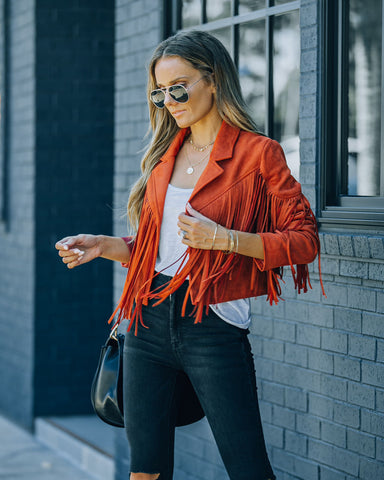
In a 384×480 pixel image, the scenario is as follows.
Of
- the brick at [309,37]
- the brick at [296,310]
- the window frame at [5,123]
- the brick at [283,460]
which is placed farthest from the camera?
the window frame at [5,123]

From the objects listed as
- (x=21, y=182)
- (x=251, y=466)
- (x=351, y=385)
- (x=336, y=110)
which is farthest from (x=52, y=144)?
(x=251, y=466)

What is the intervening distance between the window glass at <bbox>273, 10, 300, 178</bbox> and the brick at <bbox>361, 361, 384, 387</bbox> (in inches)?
40.7

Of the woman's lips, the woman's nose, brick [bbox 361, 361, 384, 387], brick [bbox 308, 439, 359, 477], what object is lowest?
brick [bbox 308, 439, 359, 477]

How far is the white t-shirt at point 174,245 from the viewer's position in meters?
2.86

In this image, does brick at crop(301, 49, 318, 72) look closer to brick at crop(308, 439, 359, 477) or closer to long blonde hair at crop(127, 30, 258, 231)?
long blonde hair at crop(127, 30, 258, 231)

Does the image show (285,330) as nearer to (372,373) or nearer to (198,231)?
(372,373)

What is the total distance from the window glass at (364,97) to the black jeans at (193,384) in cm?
115

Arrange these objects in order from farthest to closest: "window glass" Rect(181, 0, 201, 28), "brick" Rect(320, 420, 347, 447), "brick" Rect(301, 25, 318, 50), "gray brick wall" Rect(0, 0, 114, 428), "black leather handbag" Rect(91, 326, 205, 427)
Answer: "gray brick wall" Rect(0, 0, 114, 428)
"window glass" Rect(181, 0, 201, 28)
"brick" Rect(301, 25, 318, 50)
"brick" Rect(320, 420, 347, 447)
"black leather handbag" Rect(91, 326, 205, 427)

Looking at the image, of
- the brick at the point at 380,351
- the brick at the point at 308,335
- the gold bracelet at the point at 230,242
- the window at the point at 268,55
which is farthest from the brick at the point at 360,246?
the gold bracelet at the point at 230,242

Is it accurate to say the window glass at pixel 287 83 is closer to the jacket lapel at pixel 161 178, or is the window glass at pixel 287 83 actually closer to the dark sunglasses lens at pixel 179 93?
the jacket lapel at pixel 161 178

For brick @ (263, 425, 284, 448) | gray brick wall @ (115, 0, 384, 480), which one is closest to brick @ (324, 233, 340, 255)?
gray brick wall @ (115, 0, 384, 480)

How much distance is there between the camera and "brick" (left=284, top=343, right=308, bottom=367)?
372 centimetres

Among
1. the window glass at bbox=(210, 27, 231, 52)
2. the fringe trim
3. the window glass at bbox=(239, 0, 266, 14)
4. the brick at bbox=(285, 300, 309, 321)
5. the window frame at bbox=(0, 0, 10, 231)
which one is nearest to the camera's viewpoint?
the fringe trim

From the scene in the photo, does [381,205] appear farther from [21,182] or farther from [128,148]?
[21,182]
